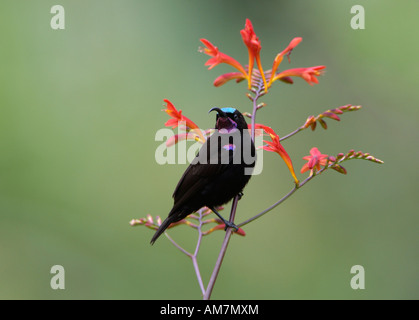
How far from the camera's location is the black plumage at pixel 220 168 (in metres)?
2.17

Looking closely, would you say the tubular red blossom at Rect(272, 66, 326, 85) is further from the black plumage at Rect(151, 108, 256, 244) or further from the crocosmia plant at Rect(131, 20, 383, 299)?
the black plumage at Rect(151, 108, 256, 244)

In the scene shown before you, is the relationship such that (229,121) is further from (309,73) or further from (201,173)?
(309,73)

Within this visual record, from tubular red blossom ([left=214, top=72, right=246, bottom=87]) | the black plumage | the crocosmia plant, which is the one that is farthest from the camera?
the black plumage

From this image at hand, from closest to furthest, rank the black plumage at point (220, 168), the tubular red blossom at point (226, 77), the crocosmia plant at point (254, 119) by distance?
the crocosmia plant at point (254, 119) < the tubular red blossom at point (226, 77) < the black plumage at point (220, 168)

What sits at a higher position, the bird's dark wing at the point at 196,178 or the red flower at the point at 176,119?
the red flower at the point at 176,119

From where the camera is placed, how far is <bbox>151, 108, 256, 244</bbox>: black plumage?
217 cm

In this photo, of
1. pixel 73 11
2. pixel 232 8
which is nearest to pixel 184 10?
pixel 232 8

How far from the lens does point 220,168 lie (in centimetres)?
223

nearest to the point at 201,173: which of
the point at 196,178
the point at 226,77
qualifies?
the point at 196,178

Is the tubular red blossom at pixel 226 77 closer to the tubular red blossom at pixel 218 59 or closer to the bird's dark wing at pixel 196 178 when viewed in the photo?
the tubular red blossom at pixel 218 59

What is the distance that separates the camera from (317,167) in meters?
1.85

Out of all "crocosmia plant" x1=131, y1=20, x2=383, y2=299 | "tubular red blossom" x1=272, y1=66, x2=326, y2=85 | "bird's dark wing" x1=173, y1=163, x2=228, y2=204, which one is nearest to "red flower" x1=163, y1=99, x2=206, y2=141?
"crocosmia plant" x1=131, y1=20, x2=383, y2=299

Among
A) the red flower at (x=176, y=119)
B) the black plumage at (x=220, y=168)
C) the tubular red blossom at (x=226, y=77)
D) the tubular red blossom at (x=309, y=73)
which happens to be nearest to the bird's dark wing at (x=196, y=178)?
the black plumage at (x=220, y=168)

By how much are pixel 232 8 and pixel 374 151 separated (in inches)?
83.5
